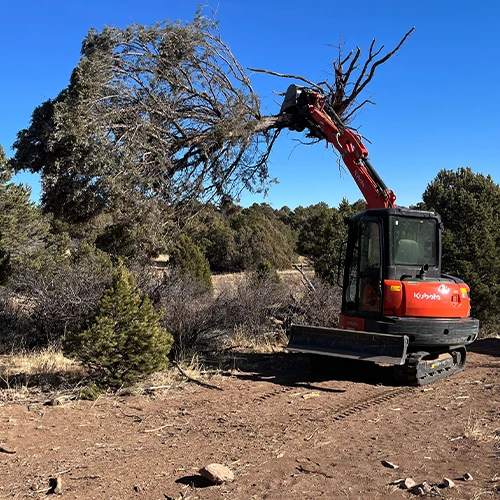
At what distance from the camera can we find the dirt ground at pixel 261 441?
4.19 meters

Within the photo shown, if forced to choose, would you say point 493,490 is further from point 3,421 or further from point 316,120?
point 316,120

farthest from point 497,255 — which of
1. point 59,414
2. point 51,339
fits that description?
point 59,414

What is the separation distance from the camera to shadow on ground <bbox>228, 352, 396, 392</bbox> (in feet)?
27.5

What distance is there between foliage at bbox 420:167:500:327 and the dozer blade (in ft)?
32.4

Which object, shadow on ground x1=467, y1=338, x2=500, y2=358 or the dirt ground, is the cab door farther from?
shadow on ground x1=467, y1=338, x2=500, y2=358

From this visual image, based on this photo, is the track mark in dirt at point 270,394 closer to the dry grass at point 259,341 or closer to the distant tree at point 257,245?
the dry grass at point 259,341

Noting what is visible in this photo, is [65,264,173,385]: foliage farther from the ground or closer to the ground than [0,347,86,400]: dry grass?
farther from the ground

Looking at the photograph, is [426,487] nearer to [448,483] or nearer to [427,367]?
[448,483]

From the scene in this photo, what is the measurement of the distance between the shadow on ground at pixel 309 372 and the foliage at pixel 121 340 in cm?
192

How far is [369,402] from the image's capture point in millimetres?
7066

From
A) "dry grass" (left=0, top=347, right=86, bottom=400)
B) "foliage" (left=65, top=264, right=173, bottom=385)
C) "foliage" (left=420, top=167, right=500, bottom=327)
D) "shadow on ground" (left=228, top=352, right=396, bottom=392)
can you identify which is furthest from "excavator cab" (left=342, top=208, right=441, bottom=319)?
"foliage" (left=420, top=167, right=500, bottom=327)

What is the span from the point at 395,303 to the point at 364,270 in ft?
2.79

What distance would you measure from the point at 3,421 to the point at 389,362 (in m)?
5.04

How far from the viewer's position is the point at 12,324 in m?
11.4
